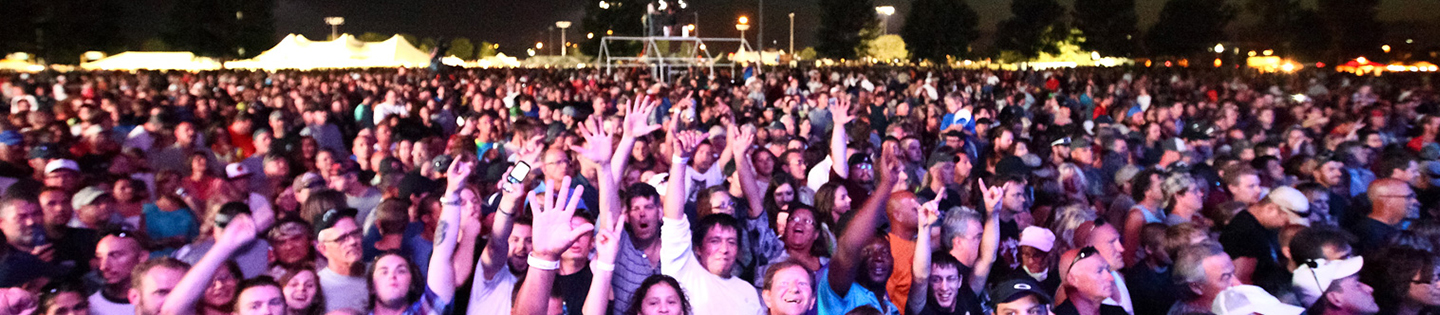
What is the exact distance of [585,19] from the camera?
62.8 metres

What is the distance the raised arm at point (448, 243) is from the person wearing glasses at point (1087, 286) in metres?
2.14

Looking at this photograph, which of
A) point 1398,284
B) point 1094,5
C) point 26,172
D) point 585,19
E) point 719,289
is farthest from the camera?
point 585,19

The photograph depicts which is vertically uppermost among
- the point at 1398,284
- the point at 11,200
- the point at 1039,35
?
the point at 1039,35

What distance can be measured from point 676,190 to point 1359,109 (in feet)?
34.4

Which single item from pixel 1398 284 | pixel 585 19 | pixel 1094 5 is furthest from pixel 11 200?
pixel 585 19

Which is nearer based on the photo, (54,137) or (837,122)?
(837,122)

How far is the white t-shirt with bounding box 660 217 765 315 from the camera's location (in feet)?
11.8

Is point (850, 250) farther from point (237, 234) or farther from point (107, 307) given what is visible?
point (107, 307)

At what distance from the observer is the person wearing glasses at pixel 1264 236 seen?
4324mm

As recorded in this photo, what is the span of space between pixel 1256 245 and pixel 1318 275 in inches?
23.8

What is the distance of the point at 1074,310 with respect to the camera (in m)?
3.74

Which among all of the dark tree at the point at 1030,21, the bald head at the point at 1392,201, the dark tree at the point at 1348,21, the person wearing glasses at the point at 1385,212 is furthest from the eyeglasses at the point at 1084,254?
the dark tree at the point at 1030,21

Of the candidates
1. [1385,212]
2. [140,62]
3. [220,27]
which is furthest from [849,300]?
[220,27]

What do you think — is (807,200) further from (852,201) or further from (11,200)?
(11,200)
